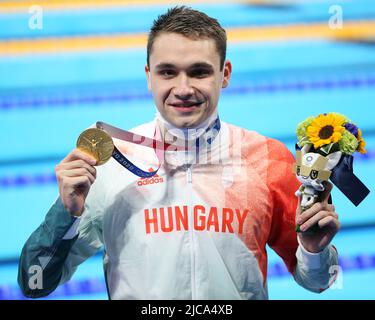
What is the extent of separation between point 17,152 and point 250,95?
1.23 metres

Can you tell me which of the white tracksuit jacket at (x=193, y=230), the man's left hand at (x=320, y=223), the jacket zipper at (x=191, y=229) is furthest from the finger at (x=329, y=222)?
the jacket zipper at (x=191, y=229)

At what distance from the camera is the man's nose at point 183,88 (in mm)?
2094

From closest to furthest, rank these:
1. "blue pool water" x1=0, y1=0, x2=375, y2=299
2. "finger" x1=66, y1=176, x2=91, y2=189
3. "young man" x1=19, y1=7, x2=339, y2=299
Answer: "finger" x1=66, y1=176, x2=91, y2=189
"young man" x1=19, y1=7, x2=339, y2=299
"blue pool water" x1=0, y1=0, x2=375, y2=299

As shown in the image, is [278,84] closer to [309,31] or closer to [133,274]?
[309,31]

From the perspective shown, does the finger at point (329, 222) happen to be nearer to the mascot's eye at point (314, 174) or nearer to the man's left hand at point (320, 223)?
the man's left hand at point (320, 223)

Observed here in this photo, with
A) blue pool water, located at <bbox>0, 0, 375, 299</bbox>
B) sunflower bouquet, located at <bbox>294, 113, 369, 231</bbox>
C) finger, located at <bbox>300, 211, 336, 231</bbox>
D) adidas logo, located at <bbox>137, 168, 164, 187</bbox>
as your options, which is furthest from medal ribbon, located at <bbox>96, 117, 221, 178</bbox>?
blue pool water, located at <bbox>0, 0, 375, 299</bbox>

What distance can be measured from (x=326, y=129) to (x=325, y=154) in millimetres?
66

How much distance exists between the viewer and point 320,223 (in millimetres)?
1980

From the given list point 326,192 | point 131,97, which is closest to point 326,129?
point 326,192

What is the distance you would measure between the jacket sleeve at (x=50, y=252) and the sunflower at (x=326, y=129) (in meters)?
0.66

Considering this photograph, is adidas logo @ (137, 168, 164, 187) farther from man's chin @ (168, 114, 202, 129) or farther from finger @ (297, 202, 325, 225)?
finger @ (297, 202, 325, 225)

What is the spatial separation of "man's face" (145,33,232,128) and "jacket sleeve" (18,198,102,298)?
40 cm

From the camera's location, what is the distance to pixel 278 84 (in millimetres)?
4141

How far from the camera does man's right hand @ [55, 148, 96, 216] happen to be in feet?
6.48
